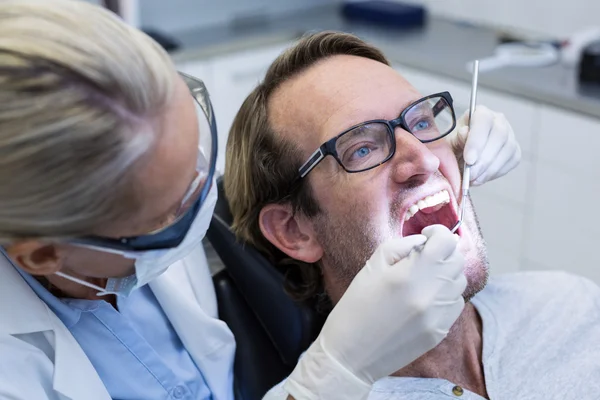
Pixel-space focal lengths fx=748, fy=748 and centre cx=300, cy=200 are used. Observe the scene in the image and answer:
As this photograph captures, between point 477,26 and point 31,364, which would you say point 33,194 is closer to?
point 31,364

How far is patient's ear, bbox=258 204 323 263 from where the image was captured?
1.54 metres

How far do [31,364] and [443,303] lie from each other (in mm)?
643

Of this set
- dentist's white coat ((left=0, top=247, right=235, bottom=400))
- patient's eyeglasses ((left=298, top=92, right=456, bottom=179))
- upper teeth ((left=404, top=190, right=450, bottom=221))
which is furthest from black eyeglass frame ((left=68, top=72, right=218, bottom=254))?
upper teeth ((left=404, top=190, right=450, bottom=221))

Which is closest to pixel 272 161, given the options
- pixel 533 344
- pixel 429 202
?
pixel 429 202

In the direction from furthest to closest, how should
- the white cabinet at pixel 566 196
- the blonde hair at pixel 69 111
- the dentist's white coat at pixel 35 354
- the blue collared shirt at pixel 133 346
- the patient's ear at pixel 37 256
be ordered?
1. the white cabinet at pixel 566 196
2. the blue collared shirt at pixel 133 346
3. the dentist's white coat at pixel 35 354
4. the patient's ear at pixel 37 256
5. the blonde hair at pixel 69 111

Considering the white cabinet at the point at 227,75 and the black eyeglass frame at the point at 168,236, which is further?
the white cabinet at the point at 227,75

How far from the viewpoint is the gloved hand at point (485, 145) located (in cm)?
150

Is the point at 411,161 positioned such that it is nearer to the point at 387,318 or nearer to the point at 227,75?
the point at 387,318

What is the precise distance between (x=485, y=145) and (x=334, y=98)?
333mm

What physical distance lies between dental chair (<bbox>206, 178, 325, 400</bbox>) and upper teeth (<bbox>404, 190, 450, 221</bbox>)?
34 cm

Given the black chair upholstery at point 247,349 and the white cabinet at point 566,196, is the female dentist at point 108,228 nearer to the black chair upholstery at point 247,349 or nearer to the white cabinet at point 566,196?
the black chair upholstery at point 247,349

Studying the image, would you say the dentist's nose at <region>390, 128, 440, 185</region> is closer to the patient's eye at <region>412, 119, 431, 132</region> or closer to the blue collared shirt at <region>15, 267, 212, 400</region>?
the patient's eye at <region>412, 119, 431, 132</region>

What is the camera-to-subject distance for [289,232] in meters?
1.58

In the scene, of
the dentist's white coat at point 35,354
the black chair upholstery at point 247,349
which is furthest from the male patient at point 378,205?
the dentist's white coat at point 35,354
